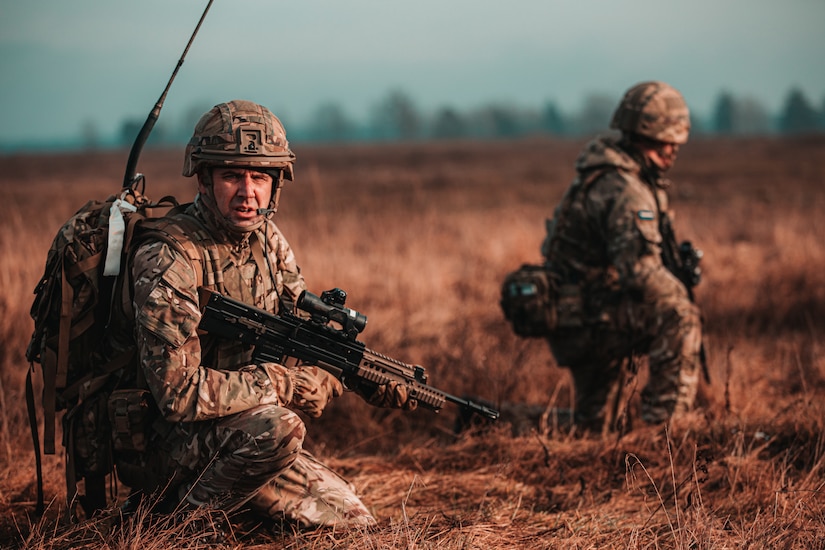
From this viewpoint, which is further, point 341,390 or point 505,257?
point 505,257

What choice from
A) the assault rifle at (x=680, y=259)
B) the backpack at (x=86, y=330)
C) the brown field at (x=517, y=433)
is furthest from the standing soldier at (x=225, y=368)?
the assault rifle at (x=680, y=259)

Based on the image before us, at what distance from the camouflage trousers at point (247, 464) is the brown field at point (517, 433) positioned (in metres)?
0.13

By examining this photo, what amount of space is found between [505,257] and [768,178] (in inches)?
798

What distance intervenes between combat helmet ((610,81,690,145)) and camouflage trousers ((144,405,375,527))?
3.30 metres

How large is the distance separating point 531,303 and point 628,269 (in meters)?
0.68

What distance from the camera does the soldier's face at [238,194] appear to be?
3332 millimetres

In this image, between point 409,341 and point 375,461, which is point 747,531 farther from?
point 409,341

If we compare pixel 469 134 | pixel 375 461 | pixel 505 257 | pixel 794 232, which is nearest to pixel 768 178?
pixel 794 232

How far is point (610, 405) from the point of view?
221 inches

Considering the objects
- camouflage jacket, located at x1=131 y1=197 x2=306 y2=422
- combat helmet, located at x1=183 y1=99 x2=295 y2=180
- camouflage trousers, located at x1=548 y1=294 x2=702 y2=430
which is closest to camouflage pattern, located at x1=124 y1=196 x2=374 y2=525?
camouflage jacket, located at x1=131 y1=197 x2=306 y2=422

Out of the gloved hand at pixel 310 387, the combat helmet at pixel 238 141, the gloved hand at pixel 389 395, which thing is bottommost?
the gloved hand at pixel 389 395

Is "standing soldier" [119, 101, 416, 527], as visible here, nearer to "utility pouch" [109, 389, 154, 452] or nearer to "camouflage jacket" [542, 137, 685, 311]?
"utility pouch" [109, 389, 154, 452]

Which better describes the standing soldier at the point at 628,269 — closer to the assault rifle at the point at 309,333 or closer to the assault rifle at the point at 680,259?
the assault rifle at the point at 680,259

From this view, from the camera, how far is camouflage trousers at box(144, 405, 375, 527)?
318cm
